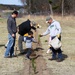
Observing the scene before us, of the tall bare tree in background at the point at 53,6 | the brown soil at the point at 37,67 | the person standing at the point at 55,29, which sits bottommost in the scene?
the tall bare tree in background at the point at 53,6

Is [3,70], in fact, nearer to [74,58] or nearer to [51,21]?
[51,21]

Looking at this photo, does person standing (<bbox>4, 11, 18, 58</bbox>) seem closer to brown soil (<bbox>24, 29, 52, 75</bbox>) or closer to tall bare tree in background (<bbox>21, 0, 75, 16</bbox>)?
brown soil (<bbox>24, 29, 52, 75</bbox>)

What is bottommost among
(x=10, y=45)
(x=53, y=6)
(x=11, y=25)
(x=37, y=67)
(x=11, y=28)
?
(x=53, y=6)

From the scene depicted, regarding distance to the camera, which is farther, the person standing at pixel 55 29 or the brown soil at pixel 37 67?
the person standing at pixel 55 29

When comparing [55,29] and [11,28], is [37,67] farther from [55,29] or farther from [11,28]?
[11,28]

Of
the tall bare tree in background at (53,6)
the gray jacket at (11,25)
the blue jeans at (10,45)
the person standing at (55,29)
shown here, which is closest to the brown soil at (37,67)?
the person standing at (55,29)

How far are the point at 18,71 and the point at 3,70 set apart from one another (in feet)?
1.74

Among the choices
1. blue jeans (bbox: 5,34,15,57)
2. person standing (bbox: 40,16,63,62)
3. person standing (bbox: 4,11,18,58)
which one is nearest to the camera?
person standing (bbox: 40,16,63,62)

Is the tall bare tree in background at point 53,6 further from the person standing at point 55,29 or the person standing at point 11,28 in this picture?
the person standing at point 55,29

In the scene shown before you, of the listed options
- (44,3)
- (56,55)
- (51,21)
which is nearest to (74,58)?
(56,55)

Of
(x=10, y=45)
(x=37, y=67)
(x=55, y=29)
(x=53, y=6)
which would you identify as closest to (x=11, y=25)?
(x=10, y=45)

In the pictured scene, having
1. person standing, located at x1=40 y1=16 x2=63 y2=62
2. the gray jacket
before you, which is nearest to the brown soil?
person standing, located at x1=40 y1=16 x2=63 y2=62

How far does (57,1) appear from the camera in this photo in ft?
228

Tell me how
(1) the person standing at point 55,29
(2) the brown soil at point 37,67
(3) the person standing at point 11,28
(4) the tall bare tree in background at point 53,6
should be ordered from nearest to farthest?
1. (2) the brown soil at point 37,67
2. (1) the person standing at point 55,29
3. (3) the person standing at point 11,28
4. (4) the tall bare tree in background at point 53,6
